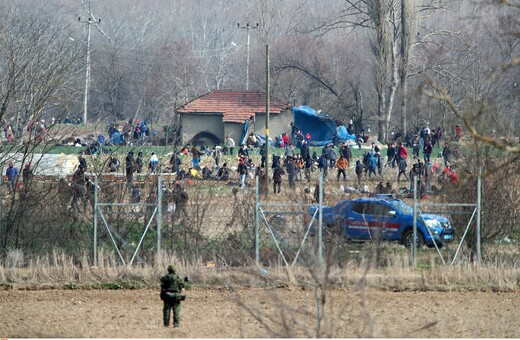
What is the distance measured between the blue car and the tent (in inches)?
1237

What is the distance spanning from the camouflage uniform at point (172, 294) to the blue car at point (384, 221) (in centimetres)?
599

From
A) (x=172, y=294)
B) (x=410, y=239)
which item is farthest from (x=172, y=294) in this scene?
(x=410, y=239)

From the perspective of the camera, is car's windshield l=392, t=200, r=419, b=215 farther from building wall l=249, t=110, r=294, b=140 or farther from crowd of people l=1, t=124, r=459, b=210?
building wall l=249, t=110, r=294, b=140

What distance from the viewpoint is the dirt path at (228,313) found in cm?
1448

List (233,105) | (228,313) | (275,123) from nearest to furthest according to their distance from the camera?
(228,313) → (275,123) → (233,105)

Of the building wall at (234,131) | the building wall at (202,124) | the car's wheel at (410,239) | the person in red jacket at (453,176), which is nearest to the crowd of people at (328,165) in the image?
the person in red jacket at (453,176)

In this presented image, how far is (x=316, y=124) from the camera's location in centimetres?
5500

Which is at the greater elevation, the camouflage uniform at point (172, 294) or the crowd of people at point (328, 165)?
the crowd of people at point (328, 165)

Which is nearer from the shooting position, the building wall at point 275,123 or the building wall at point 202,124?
the building wall at point 275,123

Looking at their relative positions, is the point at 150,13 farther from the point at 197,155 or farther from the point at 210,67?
the point at 197,155

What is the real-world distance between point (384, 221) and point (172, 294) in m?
7.64

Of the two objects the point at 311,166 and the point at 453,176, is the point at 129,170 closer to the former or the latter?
the point at 453,176

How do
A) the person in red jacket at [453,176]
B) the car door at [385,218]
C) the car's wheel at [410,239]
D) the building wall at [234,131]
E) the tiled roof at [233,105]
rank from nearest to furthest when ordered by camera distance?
the person in red jacket at [453,176] → the car door at [385,218] → the car's wheel at [410,239] → the building wall at [234,131] → the tiled roof at [233,105]

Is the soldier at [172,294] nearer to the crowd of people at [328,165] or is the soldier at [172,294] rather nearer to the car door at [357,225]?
the car door at [357,225]
